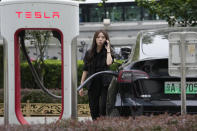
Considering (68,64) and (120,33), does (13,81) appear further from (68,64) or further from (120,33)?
(120,33)

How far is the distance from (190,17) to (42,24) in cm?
557

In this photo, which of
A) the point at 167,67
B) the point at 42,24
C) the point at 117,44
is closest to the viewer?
the point at 42,24

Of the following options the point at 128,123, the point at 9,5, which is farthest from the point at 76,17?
the point at 128,123

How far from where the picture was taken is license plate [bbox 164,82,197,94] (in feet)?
18.6

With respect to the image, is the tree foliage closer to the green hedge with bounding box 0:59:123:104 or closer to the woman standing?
the green hedge with bounding box 0:59:123:104

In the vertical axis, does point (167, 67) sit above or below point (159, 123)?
above

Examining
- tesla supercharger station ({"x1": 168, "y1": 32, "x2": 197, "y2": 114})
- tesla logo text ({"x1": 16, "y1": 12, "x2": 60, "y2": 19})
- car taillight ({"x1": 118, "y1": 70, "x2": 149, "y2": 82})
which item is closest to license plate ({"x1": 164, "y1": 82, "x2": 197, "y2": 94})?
tesla supercharger station ({"x1": 168, "y1": 32, "x2": 197, "y2": 114})

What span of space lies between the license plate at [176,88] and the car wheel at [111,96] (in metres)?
0.68

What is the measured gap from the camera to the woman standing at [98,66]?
687 cm

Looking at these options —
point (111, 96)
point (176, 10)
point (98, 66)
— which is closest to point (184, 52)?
point (111, 96)

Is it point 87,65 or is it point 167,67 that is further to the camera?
point 87,65

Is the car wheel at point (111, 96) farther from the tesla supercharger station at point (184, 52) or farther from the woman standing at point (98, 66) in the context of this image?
the tesla supercharger station at point (184, 52)

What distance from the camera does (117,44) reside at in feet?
132

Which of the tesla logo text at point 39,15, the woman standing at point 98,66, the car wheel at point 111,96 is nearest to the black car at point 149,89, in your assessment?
the car wheel at point 111,96
